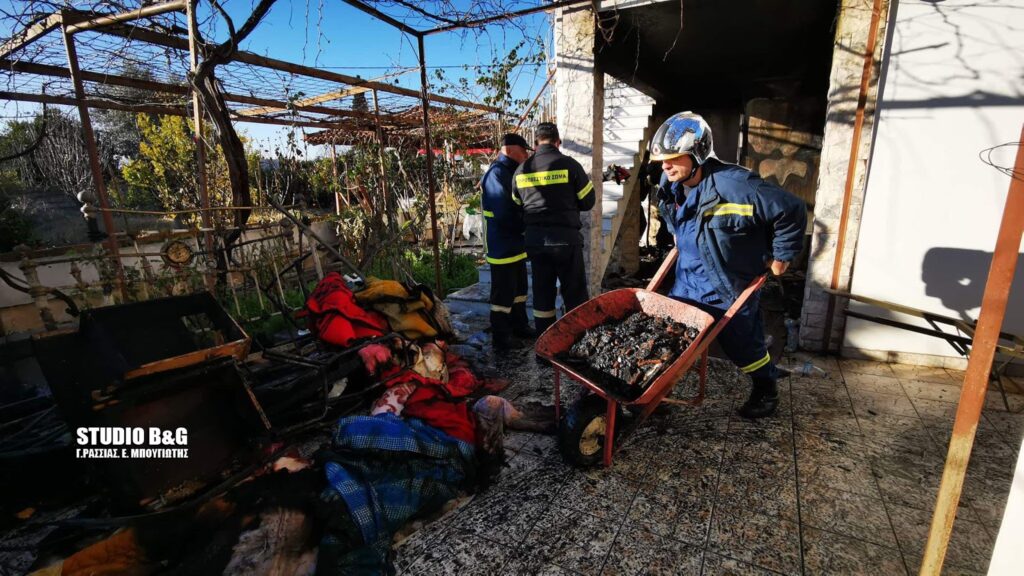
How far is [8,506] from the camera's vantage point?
8.73ft

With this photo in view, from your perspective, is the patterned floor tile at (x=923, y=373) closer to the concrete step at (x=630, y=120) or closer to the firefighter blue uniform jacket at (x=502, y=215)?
the firefighter blue uniform jacket at (x=502, y=215)

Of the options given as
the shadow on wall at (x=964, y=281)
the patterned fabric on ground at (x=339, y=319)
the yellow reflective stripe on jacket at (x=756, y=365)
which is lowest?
the yellow reflective stripe on jacket at (x=756, y=365)

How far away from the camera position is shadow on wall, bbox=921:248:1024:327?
3.71 m

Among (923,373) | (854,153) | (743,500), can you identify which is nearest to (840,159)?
(854,153)

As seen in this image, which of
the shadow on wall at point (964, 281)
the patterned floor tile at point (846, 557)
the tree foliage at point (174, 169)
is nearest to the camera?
the patterned floor tile at point (846, 557)

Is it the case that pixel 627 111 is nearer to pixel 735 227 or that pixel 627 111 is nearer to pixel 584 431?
pixel 735 227

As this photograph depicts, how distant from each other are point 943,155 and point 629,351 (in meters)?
3.33

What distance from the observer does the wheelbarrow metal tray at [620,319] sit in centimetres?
261

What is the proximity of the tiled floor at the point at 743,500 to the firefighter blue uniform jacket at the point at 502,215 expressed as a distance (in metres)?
2.06

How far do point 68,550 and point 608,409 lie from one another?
286 centimetres

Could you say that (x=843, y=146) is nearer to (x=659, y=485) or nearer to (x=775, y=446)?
(x=775, y=446)

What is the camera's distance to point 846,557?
219 centimetres

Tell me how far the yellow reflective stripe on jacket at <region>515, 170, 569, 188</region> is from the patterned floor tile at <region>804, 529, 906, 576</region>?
10.3 ft

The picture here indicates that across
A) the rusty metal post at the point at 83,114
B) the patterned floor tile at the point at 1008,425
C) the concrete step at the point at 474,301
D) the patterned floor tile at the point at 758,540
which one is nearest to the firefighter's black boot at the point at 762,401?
the patterned floor tile at the point at 758,540
